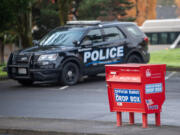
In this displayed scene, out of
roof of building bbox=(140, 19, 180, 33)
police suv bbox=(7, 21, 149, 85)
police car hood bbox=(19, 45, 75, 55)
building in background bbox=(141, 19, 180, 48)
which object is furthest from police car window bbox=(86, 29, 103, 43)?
roof of building bbox=(140, 19, 180, 33)

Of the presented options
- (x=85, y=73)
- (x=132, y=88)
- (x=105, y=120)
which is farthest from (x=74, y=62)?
(x=132, y=88)

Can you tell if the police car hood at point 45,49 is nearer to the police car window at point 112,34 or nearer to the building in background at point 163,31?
the police car window at point 112,34

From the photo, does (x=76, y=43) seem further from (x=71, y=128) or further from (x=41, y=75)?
(x=71, y=128)

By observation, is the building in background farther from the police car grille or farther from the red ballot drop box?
the red ballot drop box

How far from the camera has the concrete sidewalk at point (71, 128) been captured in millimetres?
8336

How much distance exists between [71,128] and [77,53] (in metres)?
7.54

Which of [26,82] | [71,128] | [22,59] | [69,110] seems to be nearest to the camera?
[71,128]

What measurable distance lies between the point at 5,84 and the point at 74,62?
247 centimetres

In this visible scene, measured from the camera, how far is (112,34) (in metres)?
17.5

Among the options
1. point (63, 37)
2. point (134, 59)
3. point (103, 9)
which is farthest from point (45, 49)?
point (103, 9)

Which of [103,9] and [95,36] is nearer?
[95,36]

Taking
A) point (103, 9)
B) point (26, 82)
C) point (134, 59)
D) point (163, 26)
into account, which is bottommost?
point (26, 82)

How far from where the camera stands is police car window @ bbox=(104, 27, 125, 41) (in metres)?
17.3

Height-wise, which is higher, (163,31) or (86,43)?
(163,31)
